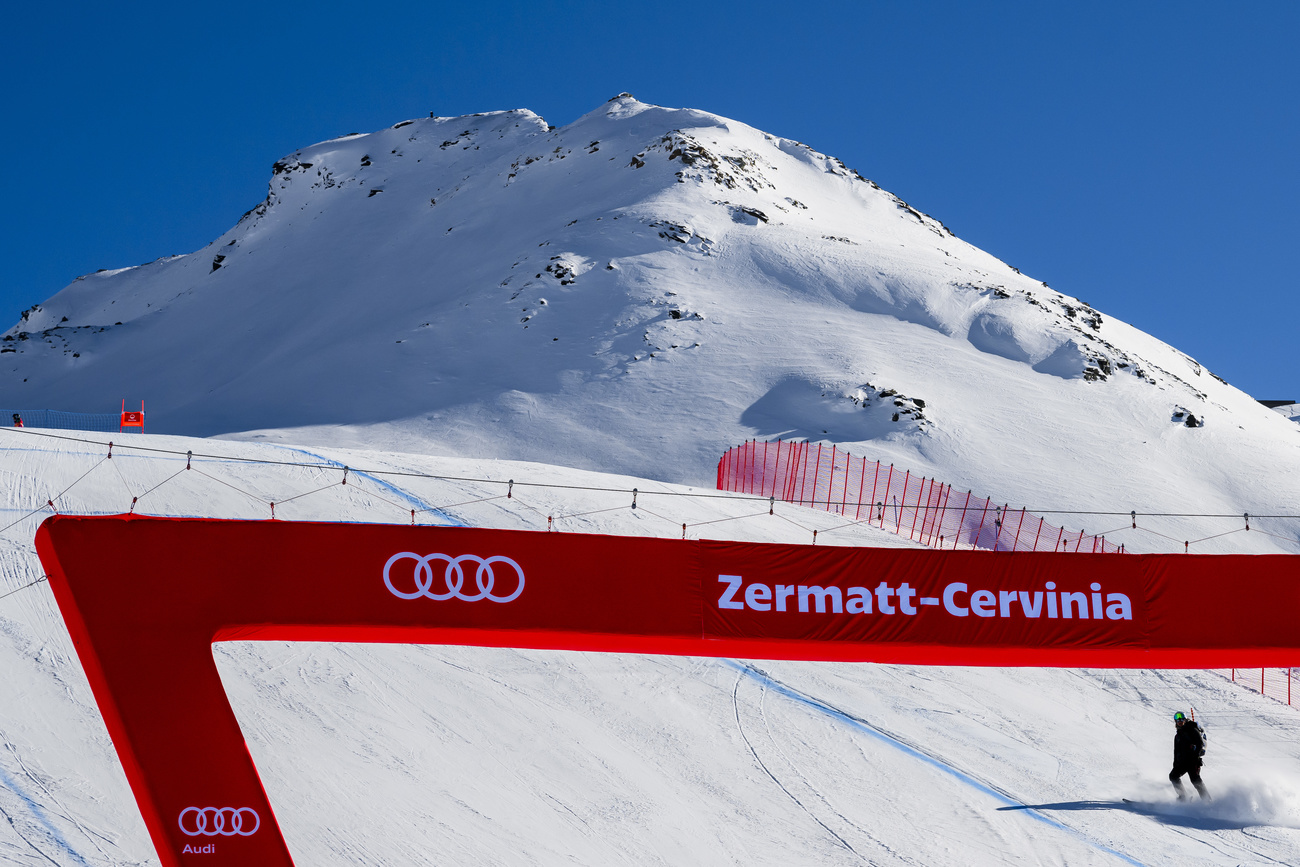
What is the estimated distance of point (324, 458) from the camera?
20.5 meters

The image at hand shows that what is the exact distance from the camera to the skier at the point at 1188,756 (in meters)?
10.8

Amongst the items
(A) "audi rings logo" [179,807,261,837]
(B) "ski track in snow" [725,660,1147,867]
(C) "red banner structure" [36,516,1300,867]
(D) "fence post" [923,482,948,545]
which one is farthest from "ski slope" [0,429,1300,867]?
(D) "fence post" [923,482,948,545]

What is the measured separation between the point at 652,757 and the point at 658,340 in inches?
1442

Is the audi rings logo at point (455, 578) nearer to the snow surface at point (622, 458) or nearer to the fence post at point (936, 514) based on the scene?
the snow surface at point (622, 458)

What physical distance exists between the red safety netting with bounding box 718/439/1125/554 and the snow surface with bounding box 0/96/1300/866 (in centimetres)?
129

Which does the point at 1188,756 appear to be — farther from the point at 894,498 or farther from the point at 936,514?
the point at 894,498

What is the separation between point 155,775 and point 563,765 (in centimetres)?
440

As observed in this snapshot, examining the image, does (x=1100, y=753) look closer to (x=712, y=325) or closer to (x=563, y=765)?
(x=563, y=765)

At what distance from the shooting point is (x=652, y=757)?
36.4 ft

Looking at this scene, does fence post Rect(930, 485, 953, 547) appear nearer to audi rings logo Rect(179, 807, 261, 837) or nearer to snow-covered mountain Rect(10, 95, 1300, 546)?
snow-covered mountain Rect(10, 95, 1300, 546)

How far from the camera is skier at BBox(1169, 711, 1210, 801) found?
426 inches

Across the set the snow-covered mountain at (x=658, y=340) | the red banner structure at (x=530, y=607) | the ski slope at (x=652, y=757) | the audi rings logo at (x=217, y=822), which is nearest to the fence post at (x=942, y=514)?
the snow-covered mountain at (x=658, y=340)

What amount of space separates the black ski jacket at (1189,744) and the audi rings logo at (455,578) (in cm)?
692

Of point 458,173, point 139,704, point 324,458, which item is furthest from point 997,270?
point 139,704
